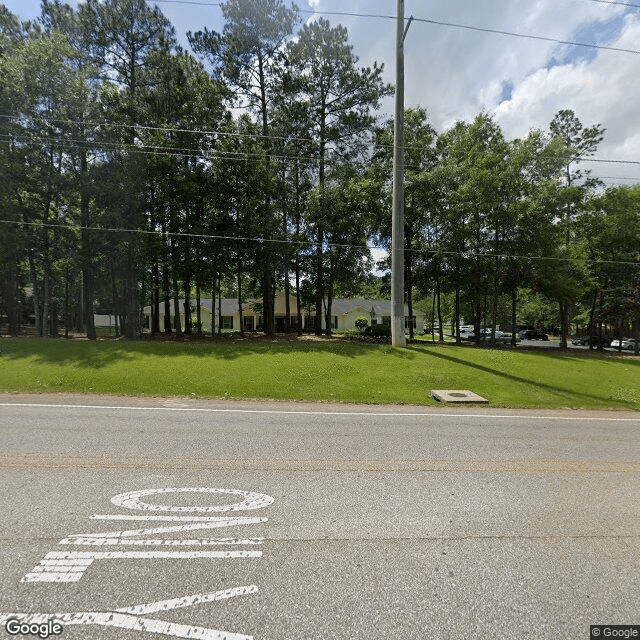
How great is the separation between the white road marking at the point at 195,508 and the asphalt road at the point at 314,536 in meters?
0.02

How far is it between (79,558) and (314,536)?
2.10m

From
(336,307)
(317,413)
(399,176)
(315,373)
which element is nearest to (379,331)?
(399,176)

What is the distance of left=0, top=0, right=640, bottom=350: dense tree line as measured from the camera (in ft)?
71.2

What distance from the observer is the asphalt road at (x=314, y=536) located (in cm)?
262

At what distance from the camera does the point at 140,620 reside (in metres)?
2.52

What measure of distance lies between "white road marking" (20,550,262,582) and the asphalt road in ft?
0.05

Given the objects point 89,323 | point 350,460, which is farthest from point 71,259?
point 350,460

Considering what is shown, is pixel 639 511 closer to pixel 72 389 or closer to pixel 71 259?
pixel 72 389

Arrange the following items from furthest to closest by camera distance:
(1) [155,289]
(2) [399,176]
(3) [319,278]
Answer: (1) [155,289]
(3) [319,278]
(2) [399,176]

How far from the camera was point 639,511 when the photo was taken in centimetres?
430

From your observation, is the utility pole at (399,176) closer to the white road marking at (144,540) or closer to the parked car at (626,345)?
the white road marking at (144,540)

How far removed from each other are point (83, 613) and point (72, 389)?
35.5 ft

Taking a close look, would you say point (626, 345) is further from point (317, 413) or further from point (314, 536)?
point (314, 536)

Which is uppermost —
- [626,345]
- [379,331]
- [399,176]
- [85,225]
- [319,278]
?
[399,176]
